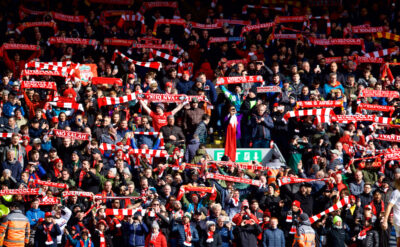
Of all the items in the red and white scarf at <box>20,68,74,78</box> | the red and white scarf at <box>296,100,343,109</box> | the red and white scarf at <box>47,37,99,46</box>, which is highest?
the red and white scarf at <box>47,37,99,46</box>

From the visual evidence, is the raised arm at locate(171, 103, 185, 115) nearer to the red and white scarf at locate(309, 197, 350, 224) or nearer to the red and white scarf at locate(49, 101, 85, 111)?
the red and white scarf at locate(49, 101, 85, 111)

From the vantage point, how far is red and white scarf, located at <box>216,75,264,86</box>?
24516 mm

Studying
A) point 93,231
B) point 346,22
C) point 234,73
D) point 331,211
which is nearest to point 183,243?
point 93,231

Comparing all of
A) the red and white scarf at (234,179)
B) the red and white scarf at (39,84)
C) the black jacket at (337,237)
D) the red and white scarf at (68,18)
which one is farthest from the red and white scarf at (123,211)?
the red and white scarf at (68,18)

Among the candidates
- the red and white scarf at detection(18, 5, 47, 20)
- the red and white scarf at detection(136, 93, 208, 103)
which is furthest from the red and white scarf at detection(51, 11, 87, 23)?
the red and white scarf at detection(136, 93, 208, 103)

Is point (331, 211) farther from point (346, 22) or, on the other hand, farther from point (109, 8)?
point (109, 8)

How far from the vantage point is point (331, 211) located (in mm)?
20922

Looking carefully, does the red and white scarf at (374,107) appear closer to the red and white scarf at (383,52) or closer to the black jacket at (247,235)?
the red and white scarf at (383,52)

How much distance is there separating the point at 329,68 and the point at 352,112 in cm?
153

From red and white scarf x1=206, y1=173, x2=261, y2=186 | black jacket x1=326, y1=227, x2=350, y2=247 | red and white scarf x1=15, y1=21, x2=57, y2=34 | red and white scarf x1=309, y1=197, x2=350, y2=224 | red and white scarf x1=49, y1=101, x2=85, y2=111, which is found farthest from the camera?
red and white scarf x1=15, y1=21, x2=57, y2=34

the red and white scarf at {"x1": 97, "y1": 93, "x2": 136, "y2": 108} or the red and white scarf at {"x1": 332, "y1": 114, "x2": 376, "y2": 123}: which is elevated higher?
the red and white scarf at {"x1": 97, "y1": 93, "x2": 136, "y2": 108}

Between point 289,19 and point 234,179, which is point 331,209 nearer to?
point 234,179

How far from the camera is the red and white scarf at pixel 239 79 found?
24.5 meters

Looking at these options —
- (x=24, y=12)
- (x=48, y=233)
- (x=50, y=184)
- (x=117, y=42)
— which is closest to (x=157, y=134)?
(x=50, y=184)
